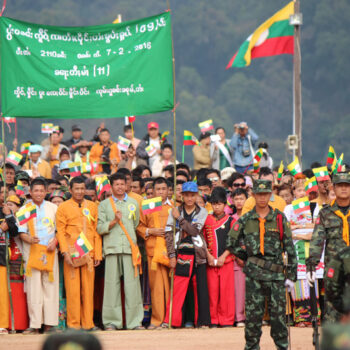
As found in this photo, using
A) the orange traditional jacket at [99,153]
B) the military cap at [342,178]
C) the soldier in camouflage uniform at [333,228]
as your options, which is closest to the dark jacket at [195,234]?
the soldier in camouflage uniform at [333,228]

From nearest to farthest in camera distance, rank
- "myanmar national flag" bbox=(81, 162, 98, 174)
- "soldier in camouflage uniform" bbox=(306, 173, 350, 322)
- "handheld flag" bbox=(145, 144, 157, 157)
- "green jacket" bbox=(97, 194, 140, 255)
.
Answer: "soldier in camouflage uniform" bbox=(306, 173, 350, 322), "green jacket" bbox=(97, 194, 140, 255), "myanmar national flag" bbox=(81, 162, 98, 174), "handheld flag" bbox=(145, 144, 157, 157)

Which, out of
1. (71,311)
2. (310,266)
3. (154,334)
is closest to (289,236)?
(310,266)

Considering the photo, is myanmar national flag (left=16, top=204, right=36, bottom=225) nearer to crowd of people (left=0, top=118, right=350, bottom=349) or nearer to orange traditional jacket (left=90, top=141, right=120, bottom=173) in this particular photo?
crowd of people (left=0, top=118, right=350, bottom=349)

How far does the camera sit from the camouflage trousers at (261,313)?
1056cm

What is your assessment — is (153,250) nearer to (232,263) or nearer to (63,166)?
(232,263)

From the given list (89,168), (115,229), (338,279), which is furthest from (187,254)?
(89,168)

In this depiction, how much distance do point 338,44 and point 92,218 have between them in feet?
149

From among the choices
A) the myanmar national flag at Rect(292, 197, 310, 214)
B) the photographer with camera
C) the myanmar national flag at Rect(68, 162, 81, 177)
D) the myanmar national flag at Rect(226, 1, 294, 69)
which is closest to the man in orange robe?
the myanmar national flag at Rect(292, 197, 310, 214)

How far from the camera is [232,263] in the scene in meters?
13.9

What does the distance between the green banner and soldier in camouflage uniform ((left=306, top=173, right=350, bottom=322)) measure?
3.87 meters

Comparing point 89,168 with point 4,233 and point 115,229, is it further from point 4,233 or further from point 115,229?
point 4,233

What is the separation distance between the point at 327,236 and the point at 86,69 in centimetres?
478

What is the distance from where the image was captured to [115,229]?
13.5 meters

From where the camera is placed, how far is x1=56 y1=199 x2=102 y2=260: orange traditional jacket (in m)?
13.3
